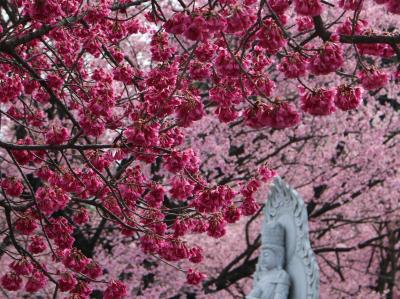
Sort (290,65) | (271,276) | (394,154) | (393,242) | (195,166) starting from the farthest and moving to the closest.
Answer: (393,242)
(394,154)
(271,276)
(195,166)
(290,65)

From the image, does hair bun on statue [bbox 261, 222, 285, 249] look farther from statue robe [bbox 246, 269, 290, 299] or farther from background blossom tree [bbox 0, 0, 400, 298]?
background blossom tree [bbox 0, 0, 400, 298]

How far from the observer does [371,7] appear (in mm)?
12461

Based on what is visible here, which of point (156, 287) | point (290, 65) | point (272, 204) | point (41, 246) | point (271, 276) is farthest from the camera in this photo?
point (156, 287)

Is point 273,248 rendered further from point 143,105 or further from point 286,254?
point 143,105

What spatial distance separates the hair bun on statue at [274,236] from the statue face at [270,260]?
0.07 metres

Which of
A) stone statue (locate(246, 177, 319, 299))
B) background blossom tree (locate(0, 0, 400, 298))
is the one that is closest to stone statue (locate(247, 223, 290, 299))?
stone statue (locate(246, 177, 319, 299))

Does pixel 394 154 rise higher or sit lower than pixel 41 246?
higher

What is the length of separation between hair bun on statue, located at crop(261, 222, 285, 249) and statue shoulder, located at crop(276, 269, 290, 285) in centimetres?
29

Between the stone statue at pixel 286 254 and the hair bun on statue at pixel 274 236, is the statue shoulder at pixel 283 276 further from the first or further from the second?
the hair bun on statue at pixel 274 236

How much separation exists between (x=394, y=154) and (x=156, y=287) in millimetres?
4907

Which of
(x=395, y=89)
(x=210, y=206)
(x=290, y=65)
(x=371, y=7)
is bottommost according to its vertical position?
(x=210, y=206)

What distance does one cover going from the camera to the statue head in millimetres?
7261

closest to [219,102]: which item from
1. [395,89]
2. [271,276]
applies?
[271,276]

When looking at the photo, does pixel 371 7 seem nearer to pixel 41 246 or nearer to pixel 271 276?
pixel 271 276
